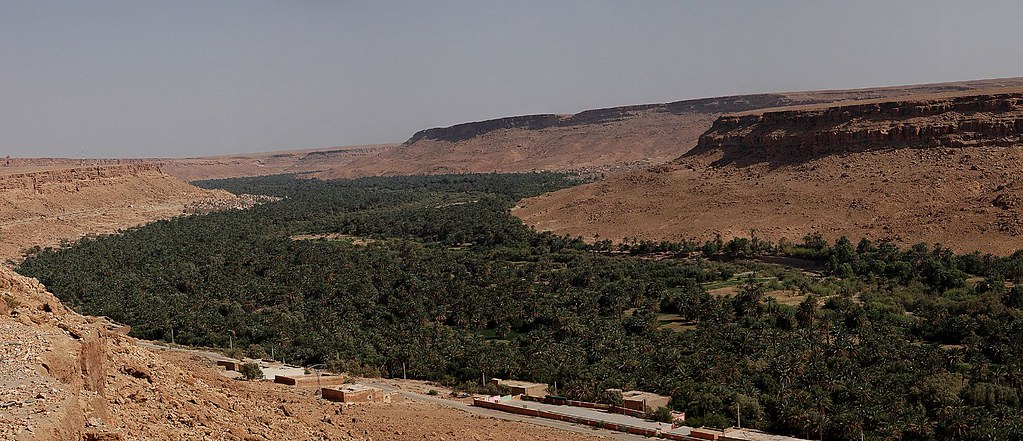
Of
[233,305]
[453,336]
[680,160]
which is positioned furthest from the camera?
[680,160]

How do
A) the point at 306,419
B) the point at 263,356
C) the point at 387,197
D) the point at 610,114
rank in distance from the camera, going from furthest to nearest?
the point at 610,114 < the point at 387,197 < the point at 263,356 < the point at 306,419

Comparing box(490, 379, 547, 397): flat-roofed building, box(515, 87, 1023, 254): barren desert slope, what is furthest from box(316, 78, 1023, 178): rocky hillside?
box(490, 379, 547, 397): flat-roofed building

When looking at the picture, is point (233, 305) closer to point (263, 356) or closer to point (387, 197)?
point (263, 356)

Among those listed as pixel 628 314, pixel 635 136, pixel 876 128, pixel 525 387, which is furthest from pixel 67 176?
pixel 635 136

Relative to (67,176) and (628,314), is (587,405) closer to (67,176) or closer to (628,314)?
(628,314)

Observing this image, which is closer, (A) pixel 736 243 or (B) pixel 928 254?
(B) pixel 928 254

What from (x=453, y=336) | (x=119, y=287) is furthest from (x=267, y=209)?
(x=453, y=336)
